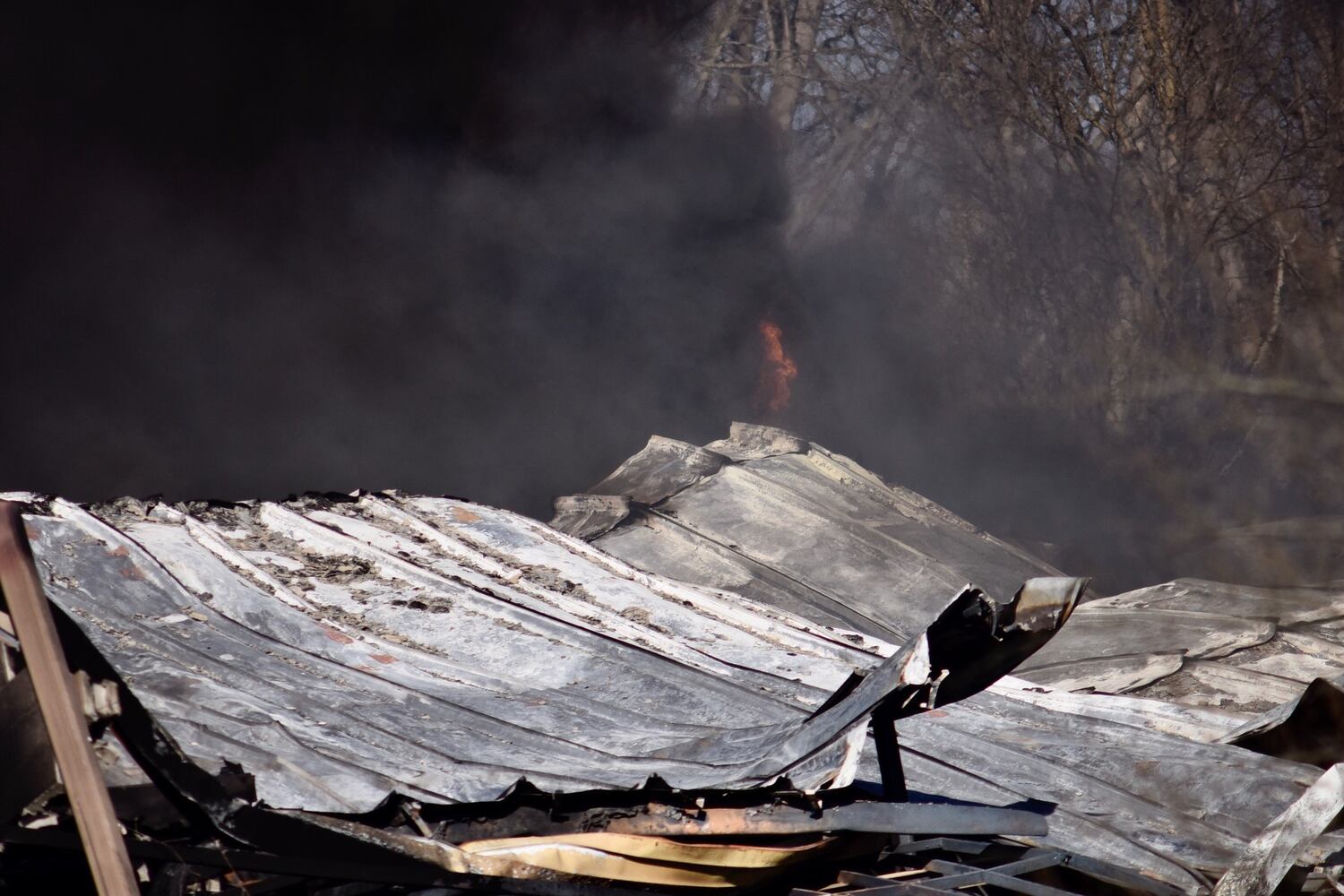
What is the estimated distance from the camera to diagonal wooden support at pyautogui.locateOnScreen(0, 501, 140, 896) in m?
1.67

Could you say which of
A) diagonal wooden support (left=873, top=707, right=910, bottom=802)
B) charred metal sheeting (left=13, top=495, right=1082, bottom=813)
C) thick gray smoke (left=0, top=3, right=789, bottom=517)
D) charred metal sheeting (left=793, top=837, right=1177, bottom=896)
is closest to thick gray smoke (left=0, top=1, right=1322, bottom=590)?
thick gray smoke (left=0, top=3, right=789, bottom=517)

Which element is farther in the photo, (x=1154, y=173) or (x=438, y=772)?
(x=1154, y=173)

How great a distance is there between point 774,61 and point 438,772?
43.9 ft

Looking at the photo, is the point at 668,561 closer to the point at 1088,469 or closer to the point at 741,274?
the point at 741,274

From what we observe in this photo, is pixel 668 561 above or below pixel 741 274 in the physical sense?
below

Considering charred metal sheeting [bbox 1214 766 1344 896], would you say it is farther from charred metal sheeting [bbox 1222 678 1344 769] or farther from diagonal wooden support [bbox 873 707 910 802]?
diagonal wooden support [bbox 873 707 910 802]

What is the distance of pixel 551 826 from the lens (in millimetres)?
2141

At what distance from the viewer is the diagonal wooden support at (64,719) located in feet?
5.49

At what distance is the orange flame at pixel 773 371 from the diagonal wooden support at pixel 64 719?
955 centimetres

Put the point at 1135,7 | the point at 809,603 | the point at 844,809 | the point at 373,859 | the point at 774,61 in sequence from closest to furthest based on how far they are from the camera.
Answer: the point at 373,859, the point at 844,809, the point at 809,603, the point at 1135,7, the point at 774,61

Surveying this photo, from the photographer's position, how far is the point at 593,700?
355cm

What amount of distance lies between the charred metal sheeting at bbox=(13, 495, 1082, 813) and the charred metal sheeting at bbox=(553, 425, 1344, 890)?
599 millimetres

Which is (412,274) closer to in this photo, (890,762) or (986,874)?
(890,762)

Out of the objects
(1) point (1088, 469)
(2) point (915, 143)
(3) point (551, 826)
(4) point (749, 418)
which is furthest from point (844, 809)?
(2) point (915, 143)
